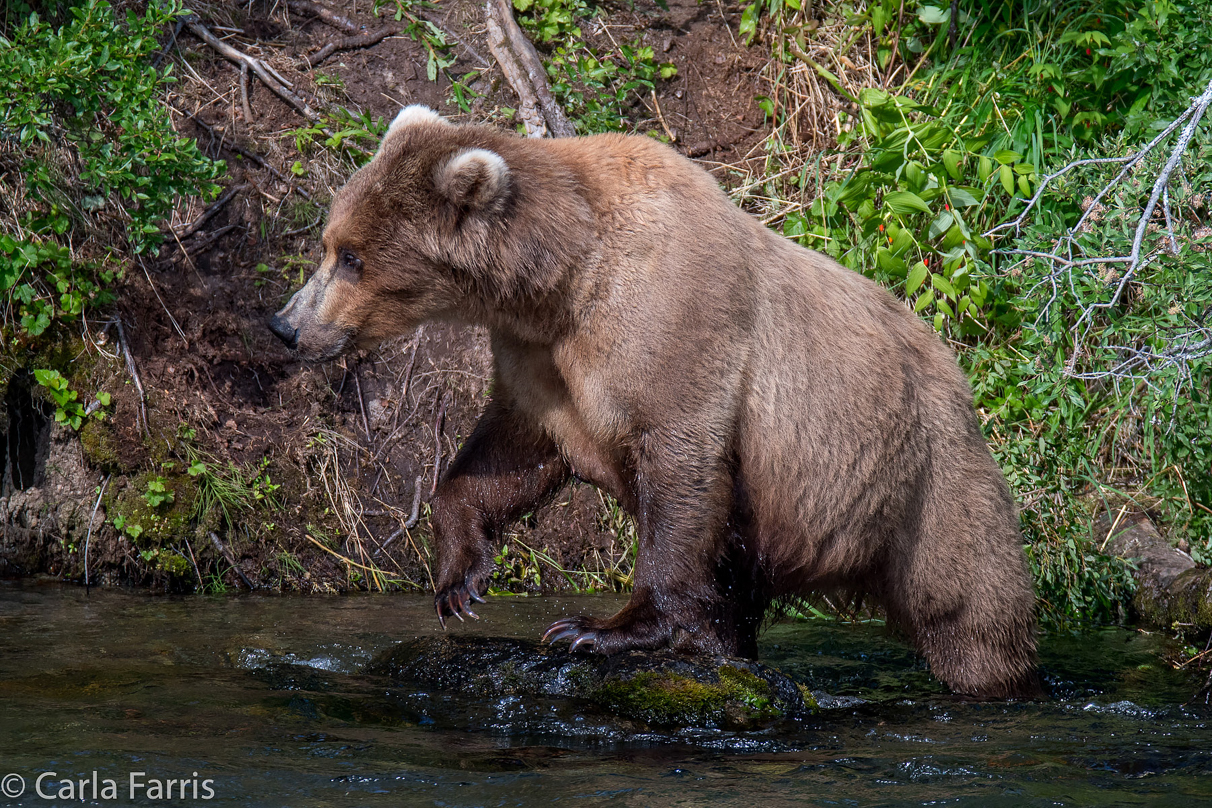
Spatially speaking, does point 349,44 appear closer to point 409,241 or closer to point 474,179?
point 409,241

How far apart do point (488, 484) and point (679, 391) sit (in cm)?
112

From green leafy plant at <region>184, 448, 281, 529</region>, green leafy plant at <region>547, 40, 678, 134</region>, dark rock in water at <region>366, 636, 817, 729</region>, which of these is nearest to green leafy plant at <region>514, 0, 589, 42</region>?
green leafy plant at <region>547, 40, 678, 134</region>

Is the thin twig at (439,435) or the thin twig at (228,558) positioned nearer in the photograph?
the thin twig at (228,558)

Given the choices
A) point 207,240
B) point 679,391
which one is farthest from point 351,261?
point 207,240

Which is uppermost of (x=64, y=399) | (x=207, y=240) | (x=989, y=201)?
(x=989, y=201)

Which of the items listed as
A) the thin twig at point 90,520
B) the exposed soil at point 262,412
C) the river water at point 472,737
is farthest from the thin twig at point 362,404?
the river water at point 472,737

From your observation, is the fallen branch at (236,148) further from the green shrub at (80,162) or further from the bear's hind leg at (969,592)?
the bear's hind leg at (969,592)

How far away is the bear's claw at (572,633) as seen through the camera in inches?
174

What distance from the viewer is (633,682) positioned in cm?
427

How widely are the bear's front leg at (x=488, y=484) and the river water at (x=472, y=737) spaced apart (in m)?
0.67

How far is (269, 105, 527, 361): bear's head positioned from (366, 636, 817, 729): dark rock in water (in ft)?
4.49

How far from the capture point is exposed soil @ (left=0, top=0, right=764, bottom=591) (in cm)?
679

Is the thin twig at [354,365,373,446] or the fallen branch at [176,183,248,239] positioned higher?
the fallen branch at [176,183,248,239]

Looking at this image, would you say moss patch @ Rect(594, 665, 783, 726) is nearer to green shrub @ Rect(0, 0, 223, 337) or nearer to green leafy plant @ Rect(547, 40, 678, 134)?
green shrub @ Rect(0, 0, 223, 337)
